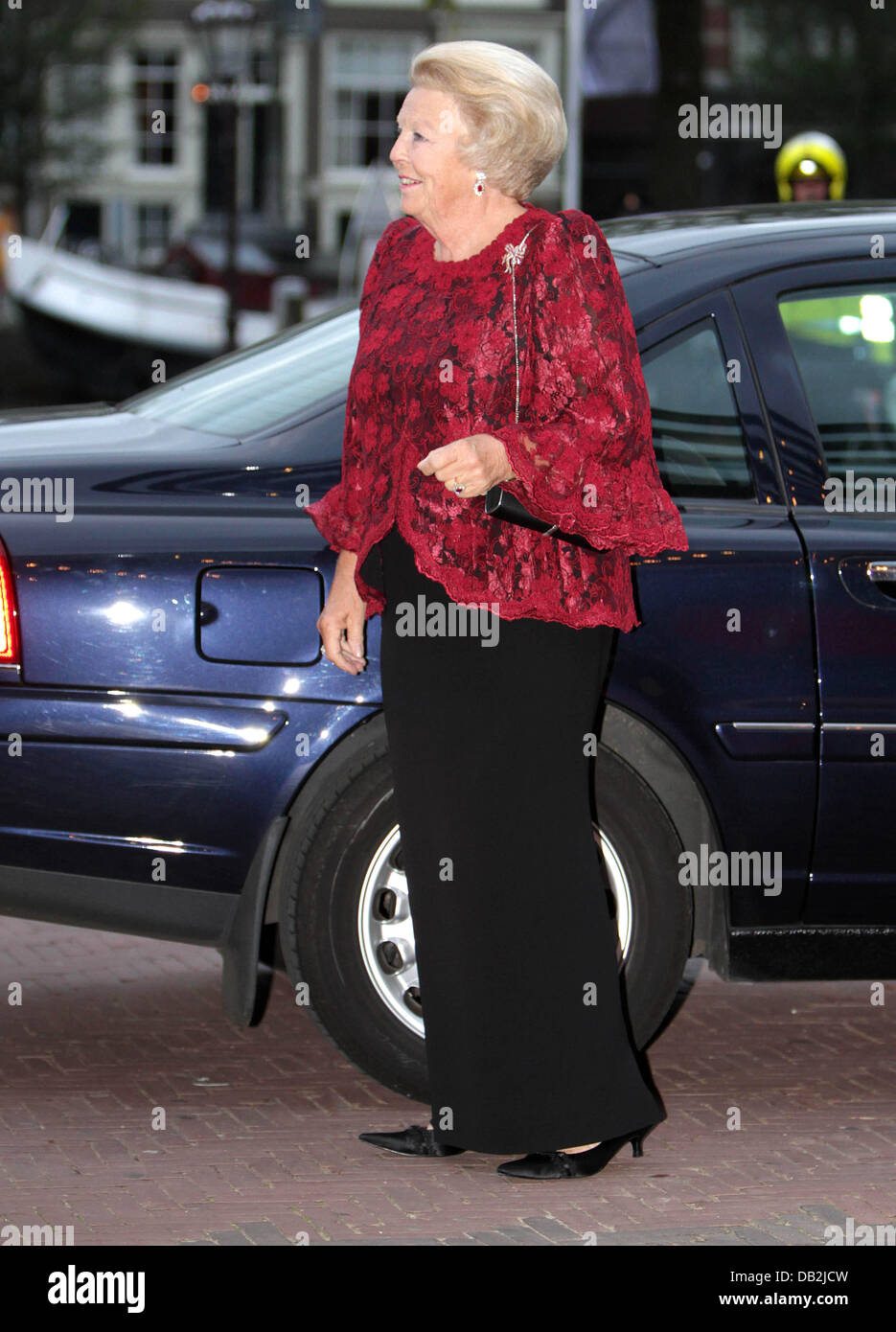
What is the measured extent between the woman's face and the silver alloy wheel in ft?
3.89

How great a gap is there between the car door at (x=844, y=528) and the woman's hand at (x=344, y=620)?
2.96 ft

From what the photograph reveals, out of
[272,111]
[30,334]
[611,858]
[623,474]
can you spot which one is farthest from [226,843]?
[272,111]

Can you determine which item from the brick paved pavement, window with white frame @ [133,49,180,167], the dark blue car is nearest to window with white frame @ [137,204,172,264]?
window with white frame @ [133,49,180,167]

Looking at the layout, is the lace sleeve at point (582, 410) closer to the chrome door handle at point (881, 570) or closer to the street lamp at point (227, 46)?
the chrome door handle at point (881, 570)

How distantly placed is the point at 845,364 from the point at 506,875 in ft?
4.60

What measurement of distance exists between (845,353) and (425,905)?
1494 millimetres

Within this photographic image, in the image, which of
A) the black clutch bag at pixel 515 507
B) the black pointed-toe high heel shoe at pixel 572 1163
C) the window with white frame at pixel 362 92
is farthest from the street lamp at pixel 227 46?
the window with white frame at pixel 362 92

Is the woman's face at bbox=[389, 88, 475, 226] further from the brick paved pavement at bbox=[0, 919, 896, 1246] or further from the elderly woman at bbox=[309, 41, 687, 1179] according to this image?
the brick paved pavement at bbox=[0, 919, 896, 1246]

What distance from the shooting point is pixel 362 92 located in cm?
3962

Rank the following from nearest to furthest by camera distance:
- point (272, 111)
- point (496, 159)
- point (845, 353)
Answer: point (496, 159) < point (845, 353) < point (272, 111)

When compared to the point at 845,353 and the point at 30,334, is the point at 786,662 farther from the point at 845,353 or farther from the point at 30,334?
the point at 30,334

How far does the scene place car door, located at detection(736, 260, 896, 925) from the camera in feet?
13.7

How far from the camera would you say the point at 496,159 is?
354cm

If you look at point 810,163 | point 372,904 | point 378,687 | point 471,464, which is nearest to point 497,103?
point 471,464
